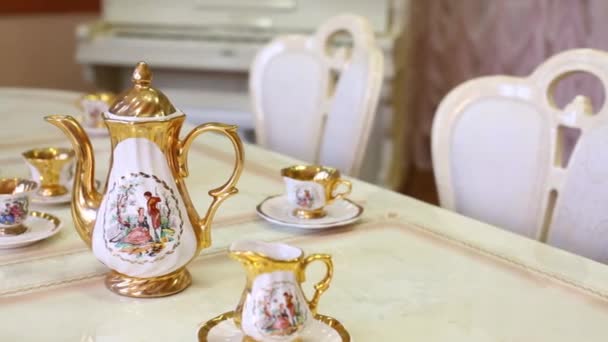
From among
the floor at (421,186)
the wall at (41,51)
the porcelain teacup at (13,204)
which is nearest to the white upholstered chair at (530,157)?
the porcelain teacup at (13,204)

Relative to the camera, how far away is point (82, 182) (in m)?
0.84

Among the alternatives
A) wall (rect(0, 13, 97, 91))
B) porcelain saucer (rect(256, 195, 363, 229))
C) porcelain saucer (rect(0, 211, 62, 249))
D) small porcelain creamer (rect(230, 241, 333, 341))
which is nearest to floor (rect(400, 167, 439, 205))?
wall (rect(0, 13, 97, 91))

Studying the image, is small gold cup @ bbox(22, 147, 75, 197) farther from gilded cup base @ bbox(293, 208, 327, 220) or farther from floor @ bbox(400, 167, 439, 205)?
floor @ bbox(400, 167, 439, 205)

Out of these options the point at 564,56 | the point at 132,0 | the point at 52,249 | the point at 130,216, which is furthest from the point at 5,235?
the point at 132,0

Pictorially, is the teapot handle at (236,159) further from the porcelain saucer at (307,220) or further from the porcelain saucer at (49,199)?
the porcelain saucer at (49,199)

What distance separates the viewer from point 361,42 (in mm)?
1666

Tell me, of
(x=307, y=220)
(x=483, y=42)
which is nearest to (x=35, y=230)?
(x=307, y=220)

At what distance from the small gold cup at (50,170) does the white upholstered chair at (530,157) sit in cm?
63

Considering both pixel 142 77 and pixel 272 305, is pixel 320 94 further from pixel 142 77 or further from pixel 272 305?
pixel 272 305

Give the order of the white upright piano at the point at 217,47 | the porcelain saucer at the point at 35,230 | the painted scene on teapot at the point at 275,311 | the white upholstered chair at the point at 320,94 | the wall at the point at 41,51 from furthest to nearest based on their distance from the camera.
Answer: the wall at the point at 41,51, the white upright piano at the point at 217,47, the white upholstered chair at the point at 320,94, the porcelain saucer at the point at 35,230, the painted scene on teapot at the point at 275,311

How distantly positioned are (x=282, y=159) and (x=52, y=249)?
58 centimetres

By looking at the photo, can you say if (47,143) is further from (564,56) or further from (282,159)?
(564,56)

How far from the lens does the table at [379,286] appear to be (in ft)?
2.50

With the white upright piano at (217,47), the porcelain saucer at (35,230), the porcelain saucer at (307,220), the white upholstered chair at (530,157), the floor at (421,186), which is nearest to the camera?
the porcelain saucer at (35,230)
